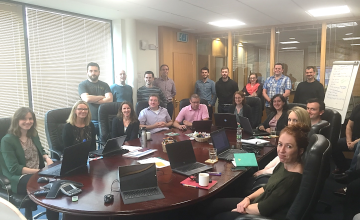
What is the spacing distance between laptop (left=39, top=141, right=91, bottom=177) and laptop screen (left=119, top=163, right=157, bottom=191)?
0.55m

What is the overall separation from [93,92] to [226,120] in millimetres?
2147

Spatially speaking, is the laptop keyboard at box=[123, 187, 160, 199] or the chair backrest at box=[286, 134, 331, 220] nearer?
the chair backrest at box=[286, 134, 331, 220]

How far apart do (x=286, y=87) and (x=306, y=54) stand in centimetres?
108

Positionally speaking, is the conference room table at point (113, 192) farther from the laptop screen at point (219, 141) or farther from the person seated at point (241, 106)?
the person seated at point (241, 106)

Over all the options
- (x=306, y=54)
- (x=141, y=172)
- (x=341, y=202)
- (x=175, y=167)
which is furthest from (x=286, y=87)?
(x=141, y=172)

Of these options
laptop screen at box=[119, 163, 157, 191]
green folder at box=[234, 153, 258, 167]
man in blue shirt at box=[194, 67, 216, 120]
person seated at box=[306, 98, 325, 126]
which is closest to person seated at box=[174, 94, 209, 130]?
person seated at box=[306, 98, 325, 126]

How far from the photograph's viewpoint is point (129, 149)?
2938mm

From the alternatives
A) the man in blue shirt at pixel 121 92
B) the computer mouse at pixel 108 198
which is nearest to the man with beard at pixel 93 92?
the man in blue shirt at pixel 121 92

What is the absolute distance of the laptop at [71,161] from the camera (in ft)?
6.97

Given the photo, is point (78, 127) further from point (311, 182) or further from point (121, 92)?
point (311, 182)

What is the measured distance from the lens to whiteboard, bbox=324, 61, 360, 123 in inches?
199

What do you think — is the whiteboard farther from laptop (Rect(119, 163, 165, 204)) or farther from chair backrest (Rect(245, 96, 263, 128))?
laptop (Rect(119, 163, 165, 204))

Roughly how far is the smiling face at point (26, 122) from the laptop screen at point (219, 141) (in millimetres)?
1773

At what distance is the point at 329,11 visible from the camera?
487 cm
